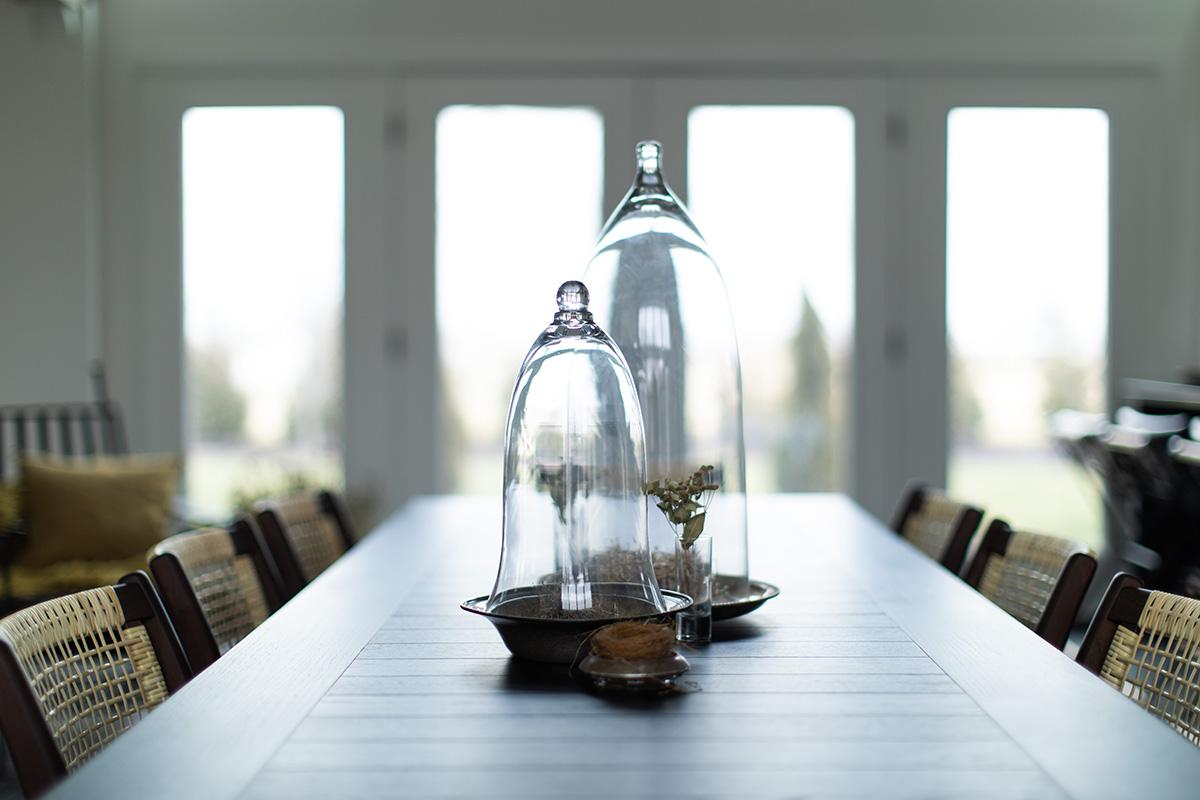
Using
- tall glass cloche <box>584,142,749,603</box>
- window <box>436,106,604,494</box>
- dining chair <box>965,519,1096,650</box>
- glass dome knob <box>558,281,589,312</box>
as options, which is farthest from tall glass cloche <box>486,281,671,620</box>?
window <box>436,106,604,494</box>

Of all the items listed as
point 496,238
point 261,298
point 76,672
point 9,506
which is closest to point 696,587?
point 76,672

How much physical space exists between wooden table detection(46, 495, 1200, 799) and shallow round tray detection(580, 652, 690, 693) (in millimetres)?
28

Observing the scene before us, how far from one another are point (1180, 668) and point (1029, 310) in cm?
392

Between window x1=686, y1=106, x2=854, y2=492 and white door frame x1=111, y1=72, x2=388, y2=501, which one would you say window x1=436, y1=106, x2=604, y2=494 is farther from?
window x1=686, y1=106, x2=854, y2=492

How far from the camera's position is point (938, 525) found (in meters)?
2.77

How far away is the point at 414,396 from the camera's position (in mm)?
5230

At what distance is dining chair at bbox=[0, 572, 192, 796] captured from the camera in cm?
129

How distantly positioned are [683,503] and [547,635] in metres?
0.30

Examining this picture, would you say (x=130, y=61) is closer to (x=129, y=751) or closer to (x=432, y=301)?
(x=432, y=301)

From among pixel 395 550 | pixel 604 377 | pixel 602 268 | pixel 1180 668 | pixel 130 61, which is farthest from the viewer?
pixel 130 61

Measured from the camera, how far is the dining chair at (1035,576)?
1928 mm

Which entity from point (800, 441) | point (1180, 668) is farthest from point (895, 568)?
point (800, 441)

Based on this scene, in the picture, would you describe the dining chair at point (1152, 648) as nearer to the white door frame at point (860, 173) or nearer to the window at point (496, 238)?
the white door frame at point (860, 173)

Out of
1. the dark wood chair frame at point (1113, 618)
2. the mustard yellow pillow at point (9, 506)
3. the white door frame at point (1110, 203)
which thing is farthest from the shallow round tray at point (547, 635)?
the white door frame at point (1110, 203)
